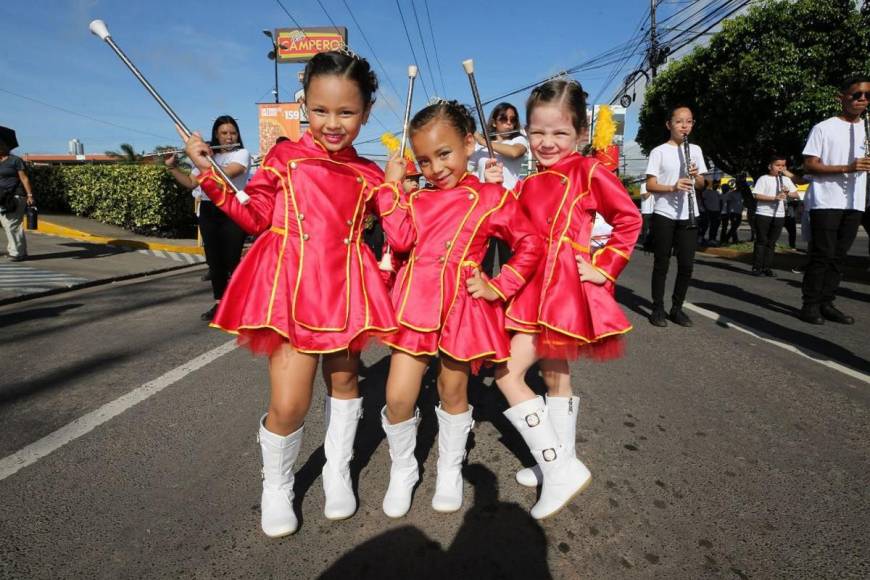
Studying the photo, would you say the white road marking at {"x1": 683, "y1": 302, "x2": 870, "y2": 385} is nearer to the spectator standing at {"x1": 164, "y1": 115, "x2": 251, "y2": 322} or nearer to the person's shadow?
the person's shadow

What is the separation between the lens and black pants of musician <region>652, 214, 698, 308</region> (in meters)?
5.24

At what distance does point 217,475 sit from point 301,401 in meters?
0.78

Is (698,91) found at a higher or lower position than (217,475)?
higher

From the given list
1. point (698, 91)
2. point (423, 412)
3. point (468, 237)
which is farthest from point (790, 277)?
point (698, 91)

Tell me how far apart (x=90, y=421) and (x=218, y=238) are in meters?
2.22

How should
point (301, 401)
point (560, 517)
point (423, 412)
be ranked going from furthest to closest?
1. point (423, 412)
2. point (560, 517)
3. point (301, 401)

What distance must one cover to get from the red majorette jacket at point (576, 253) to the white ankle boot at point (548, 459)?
343 mm

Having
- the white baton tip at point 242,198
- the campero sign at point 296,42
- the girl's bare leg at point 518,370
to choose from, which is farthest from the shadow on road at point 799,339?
the campero sign at point 296,42

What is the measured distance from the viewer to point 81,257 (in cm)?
973

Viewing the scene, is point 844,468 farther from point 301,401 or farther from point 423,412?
point 301,401

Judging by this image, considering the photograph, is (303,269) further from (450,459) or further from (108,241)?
(108,241)

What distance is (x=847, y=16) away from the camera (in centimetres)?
1455

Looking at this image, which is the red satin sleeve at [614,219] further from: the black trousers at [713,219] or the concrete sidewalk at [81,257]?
the black trousers at [713,219]

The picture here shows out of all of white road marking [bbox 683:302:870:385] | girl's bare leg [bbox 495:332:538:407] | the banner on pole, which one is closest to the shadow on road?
white road marking [bbox 683:302:870:385]
